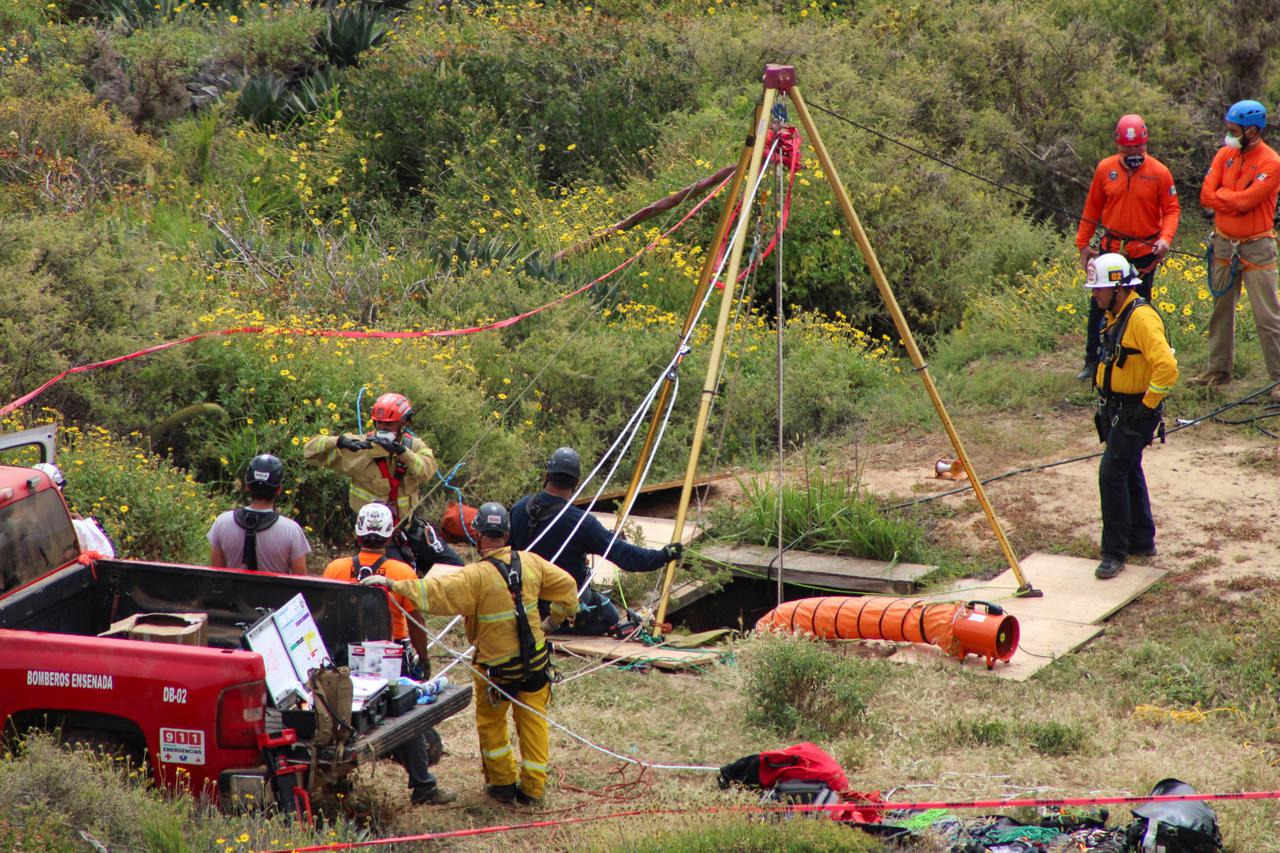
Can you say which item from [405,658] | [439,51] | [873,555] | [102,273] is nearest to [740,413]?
[873,555]

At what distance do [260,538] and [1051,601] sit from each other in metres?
5.09

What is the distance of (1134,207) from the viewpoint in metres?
11.0

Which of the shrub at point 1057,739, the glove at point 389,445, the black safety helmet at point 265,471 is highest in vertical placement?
the black safety helmet at point 265,471

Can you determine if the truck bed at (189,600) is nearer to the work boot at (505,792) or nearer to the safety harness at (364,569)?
the safety harness at (364,569)

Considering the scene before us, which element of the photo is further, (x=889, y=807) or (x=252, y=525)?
(x=252, y=525)

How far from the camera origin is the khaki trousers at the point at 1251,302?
36.4 feet

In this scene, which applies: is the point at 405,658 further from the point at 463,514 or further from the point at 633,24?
the point at 633,24

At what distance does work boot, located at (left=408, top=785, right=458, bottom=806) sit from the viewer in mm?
6344

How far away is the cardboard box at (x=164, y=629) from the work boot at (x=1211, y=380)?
29.7 feet

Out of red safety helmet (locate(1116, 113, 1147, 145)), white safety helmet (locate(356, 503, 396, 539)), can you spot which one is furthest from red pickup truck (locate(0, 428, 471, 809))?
red safety helmet (locate(1116, 113, 1147, 145))

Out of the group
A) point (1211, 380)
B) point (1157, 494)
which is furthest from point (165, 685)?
point (1211, 380)

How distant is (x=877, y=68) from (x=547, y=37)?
14.5ft

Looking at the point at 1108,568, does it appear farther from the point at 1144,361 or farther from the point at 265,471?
the point at 265,471

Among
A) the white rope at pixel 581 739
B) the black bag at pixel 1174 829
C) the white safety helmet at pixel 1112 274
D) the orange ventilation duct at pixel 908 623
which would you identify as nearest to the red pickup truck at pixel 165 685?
the white rope at pixel 581 739
